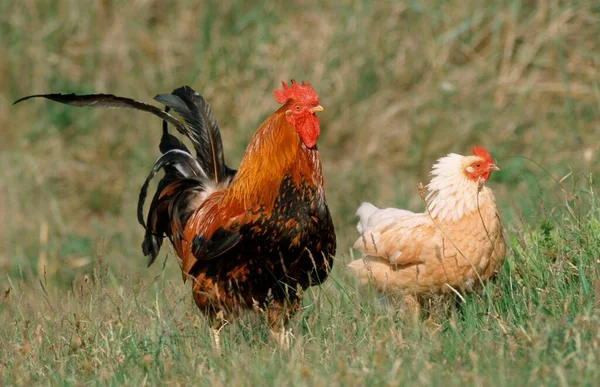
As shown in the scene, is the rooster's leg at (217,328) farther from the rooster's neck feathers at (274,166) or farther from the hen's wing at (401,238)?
the hen's wing at (401,238)

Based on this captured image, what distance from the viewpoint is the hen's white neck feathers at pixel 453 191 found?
16.2ft

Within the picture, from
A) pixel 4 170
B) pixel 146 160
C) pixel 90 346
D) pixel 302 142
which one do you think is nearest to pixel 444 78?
pixel 146 160

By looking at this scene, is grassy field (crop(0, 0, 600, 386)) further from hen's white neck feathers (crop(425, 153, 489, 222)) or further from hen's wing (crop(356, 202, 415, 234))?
hen's white neck feathers (crop(425, 153, 489, 222))

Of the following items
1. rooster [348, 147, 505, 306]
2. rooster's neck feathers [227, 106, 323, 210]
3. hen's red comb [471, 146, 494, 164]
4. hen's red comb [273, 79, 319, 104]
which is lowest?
rooster [348, 147, 505, 306]

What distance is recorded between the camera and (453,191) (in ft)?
16.4

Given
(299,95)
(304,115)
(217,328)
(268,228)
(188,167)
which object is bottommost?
(217,328)

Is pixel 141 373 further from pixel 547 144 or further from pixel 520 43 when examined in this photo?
pixel 520 43

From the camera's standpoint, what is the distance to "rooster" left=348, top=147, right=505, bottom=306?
4770 mm

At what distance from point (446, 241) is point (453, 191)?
0.30m

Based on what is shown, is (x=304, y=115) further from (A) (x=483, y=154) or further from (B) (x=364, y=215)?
(B) (x=364, y=215)

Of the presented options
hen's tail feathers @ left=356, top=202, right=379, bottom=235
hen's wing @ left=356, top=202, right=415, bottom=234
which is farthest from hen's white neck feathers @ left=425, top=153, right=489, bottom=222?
hen's tail feathers @ left=356, top=202, right=379, bottom=235

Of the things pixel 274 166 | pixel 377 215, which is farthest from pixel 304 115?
pixel 377 215

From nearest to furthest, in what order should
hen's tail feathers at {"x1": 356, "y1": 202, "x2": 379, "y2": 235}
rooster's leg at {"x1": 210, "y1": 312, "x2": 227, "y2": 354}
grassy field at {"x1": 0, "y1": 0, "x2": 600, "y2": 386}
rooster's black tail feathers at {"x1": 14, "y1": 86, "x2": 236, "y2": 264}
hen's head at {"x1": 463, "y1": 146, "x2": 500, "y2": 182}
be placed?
rooster's leg at {"x1": 210, "y1": 312, "x2": 227, "y2": 354}
hen's head at {"x1": 463, "y1": 146, "x2": 500, "y2": 182}
rooster's black tail feathers at {"x1": 14, "y1": 86, "x2": 236, "y2": 264}
hen's tail feathers at {"x1": 356, "y1": 202, "x2": 379, "y2": 235}
grassy field at {"x1": 0, "y1": 0, "x2": 600, "y2": 386}

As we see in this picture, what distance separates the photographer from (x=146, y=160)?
32.4 ft
